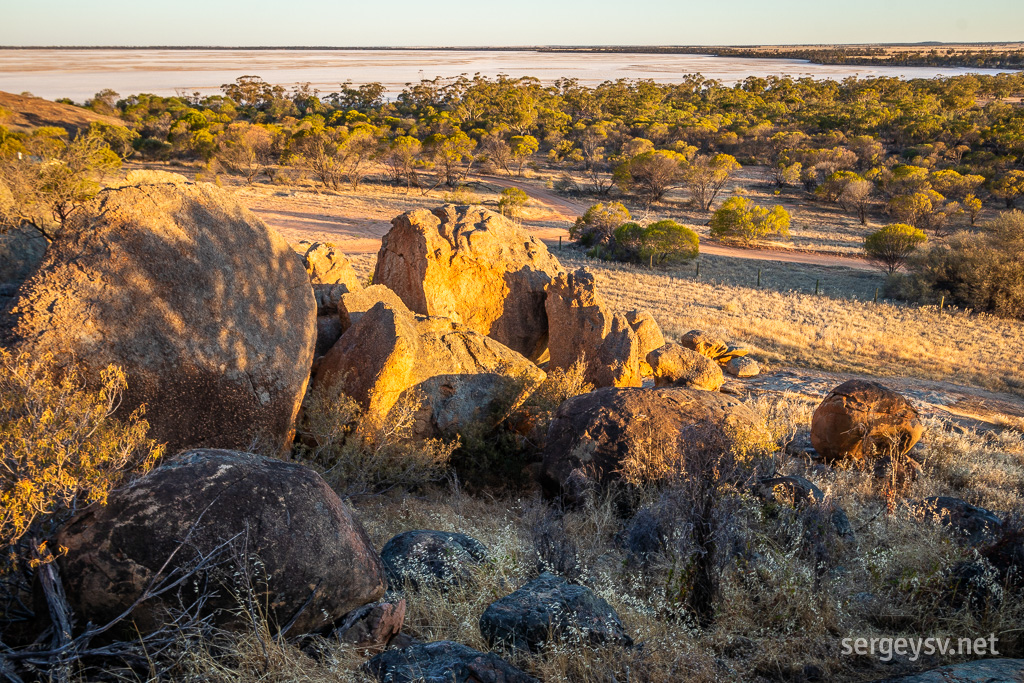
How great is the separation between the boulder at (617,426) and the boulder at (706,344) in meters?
7.35

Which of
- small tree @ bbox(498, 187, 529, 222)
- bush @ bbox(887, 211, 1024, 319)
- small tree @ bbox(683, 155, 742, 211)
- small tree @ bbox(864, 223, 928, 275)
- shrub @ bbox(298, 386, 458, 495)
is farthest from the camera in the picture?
small tree @ bbox(683, 155, 742, 211)

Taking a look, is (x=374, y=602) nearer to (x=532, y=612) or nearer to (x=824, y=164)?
(x=532, y=612)

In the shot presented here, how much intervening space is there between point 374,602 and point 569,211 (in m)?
40.9

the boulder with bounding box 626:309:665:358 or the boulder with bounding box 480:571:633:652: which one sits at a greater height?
the boulder with bounding box 480:571:633:652

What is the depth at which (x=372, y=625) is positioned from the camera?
3498 millimetres

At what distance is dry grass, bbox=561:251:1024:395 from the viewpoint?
17.4 meters

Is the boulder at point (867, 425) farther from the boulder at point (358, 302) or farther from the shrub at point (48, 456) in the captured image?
the shrub at point (48, 456)

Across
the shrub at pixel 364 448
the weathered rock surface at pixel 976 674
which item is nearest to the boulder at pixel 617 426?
the shrub at pixel 364 448

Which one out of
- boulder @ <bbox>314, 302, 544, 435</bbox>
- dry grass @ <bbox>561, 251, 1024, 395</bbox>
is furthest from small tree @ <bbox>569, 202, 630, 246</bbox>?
boulder @ <bbox>314, 302, 544, 435</bbox>

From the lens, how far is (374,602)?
3666mm

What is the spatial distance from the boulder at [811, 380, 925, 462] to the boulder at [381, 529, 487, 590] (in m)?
6.27

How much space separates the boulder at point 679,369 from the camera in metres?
12.2

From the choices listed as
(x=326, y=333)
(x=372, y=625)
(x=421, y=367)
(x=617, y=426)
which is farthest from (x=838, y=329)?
(x=372, y=625)

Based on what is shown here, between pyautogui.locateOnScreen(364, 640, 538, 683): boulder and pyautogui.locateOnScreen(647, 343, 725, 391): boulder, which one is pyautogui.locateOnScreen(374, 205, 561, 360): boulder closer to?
pyautogui.locateOnScreen(647, 343, 725, 391): boulder
